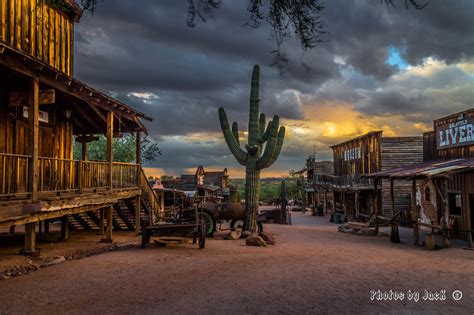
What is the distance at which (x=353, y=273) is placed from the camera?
9.31m

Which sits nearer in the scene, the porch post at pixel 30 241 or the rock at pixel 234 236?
the porch post at pixel 30 241

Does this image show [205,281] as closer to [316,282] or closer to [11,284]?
[316,282]

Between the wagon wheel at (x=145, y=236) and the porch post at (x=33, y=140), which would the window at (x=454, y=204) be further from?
the porch post at (x=33, y=140)

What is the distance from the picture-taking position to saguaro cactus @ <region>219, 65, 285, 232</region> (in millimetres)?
18000

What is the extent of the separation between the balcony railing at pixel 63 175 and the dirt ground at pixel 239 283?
7.45ft

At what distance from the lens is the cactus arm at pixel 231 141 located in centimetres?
1931

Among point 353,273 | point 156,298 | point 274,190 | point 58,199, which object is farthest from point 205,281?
point 274,190

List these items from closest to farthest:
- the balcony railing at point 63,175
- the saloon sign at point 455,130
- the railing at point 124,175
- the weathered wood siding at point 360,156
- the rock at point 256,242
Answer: the balcony railing at point 63,175
the rock at point 256,242
the railing at point 124,175
the saloon sign at point 455,130
the weathered wood siding at point 360,156

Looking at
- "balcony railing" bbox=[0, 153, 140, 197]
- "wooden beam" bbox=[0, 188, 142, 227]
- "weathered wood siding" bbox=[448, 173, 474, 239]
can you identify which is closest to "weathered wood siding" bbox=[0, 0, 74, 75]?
"balcony railing" bbox=[0, 153, 140, 197]

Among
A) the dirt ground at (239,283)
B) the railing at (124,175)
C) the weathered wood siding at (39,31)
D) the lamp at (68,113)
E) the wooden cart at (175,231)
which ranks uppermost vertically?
the weathered wood siding at (39,31)

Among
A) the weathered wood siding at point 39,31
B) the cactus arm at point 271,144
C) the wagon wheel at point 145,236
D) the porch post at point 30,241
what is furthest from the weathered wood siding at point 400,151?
the porch post at point 30,241

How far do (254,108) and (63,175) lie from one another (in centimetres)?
1011

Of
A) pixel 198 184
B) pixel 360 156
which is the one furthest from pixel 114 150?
pixel 360 156

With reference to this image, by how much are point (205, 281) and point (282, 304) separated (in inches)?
93.9
